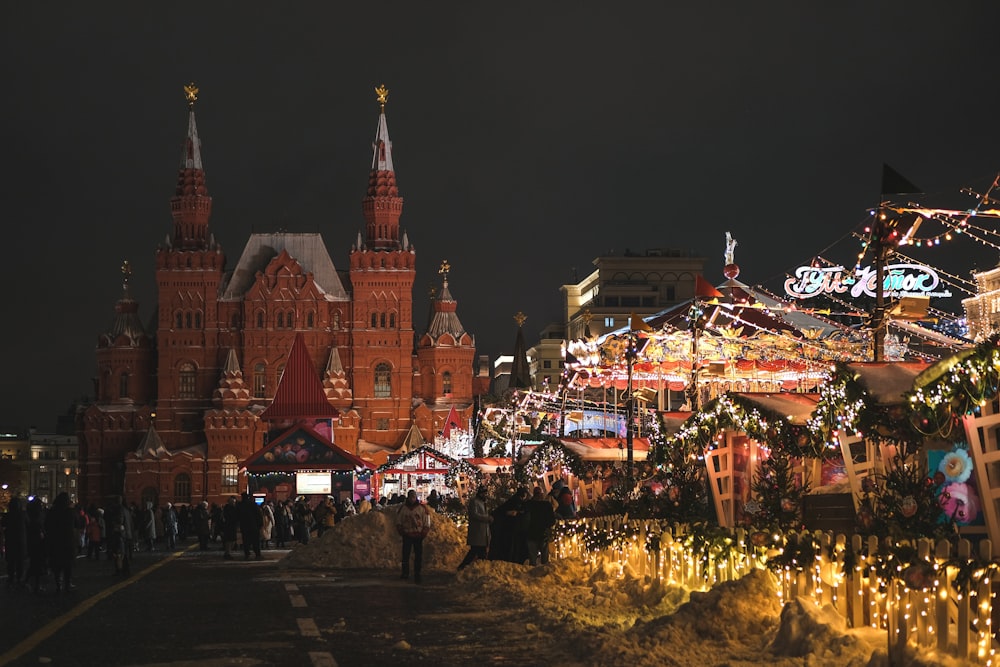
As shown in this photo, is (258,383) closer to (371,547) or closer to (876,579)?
(371,547)

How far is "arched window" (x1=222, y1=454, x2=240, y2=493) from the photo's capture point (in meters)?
90.4

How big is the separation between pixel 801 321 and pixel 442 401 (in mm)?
Answer: 53182

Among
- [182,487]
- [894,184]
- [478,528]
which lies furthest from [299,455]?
[894,184]

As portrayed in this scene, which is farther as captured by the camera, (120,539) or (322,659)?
(120,539)

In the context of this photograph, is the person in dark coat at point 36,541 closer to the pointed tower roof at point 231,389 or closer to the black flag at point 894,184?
the black flag at point 894,184

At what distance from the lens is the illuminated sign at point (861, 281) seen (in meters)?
29.2

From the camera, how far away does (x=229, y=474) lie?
90750mm

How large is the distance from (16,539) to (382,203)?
74.6 meters

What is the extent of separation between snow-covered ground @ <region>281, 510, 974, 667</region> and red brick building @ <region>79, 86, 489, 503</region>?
246ft

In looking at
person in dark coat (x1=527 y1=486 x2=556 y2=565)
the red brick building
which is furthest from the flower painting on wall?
the red brick building

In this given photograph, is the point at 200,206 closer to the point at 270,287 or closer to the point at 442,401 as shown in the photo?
the point at 270,287

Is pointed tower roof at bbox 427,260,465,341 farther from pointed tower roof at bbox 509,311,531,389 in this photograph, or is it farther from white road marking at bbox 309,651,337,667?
white road marking at bbox 309,651,337,667

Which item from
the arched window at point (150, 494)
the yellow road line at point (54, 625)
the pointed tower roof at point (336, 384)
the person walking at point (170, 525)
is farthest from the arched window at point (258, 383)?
the yellow road line at point (54, 625)

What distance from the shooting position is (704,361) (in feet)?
114
